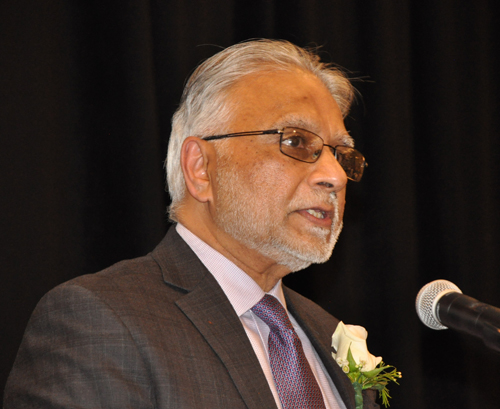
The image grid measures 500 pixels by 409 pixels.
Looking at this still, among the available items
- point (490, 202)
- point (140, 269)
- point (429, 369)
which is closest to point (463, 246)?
point (490, 202)

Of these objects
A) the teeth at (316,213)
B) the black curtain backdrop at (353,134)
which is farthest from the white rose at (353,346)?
the black curtain backdrop at (353,134)

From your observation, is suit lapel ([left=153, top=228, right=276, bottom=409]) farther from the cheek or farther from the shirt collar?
the cheek

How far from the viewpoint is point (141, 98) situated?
2736mm

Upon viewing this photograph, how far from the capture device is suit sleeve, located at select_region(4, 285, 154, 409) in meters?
1.42

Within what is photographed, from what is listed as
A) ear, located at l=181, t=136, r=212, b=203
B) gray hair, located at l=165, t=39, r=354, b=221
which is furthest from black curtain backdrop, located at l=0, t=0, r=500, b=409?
ear, located at l=181, t=136, r=212, b=203

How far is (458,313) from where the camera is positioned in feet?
4.54

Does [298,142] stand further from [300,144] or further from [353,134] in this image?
[353,134]

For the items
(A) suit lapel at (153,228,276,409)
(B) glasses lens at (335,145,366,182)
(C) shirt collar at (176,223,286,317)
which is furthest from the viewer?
(B) glasses lens at (335,145,366,182)

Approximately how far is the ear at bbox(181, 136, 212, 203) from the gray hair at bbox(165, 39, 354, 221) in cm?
5

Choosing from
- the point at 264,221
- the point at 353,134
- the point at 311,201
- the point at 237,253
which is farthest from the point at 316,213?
the point at 353,134

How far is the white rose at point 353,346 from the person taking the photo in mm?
2018

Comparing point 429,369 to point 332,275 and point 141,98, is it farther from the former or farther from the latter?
point 141,98

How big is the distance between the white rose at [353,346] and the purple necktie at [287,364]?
0.18 m

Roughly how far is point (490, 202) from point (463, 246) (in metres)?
0.36
